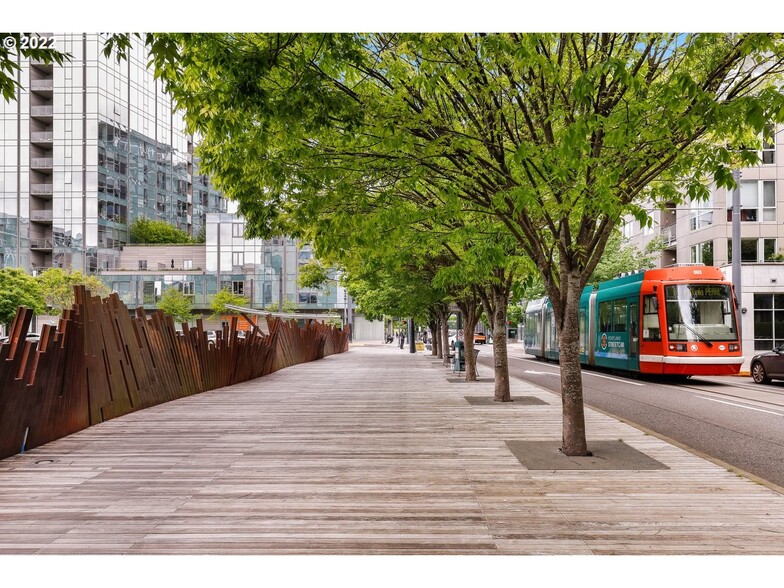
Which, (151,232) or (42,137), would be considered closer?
(42,137)

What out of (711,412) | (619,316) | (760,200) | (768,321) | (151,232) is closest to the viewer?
(711,412)

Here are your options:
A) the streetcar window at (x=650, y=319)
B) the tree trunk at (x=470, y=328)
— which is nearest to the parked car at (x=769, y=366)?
the streetcar window at (x=650, y=319)

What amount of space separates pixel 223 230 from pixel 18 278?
76.9ft

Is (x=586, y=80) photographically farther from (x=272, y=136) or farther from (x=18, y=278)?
(x=18, y=278)

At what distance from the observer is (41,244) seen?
230 feet

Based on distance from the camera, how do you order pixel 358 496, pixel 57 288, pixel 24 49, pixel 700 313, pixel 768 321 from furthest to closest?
1. pixel 57 288
2. pixel 768 321
3. pixel 700 313
4. pixel 358 496
5. pixel 24 49

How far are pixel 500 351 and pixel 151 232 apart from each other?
71418 mm

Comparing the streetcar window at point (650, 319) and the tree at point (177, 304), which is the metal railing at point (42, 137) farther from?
the streetcar window at point (650, 319)

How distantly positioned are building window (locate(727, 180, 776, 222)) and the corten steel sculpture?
30.5 metres

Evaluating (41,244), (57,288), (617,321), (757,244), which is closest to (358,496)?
(617,321)

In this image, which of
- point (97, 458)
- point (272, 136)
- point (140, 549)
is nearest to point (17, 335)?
point (97, 458)

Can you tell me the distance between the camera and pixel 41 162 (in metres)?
68.0

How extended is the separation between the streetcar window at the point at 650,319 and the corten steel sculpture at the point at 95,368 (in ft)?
41.8

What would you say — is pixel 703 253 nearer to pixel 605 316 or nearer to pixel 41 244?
pixel 605 316
